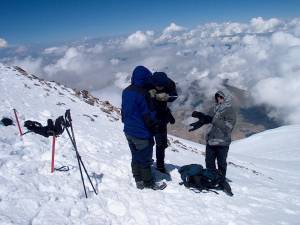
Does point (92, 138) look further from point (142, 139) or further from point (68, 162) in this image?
point (142, 139)

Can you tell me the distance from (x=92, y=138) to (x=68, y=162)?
11.3 feet

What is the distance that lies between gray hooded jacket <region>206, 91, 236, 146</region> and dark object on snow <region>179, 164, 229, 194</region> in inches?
36.2

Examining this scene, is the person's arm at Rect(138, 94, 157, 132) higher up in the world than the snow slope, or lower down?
higher up

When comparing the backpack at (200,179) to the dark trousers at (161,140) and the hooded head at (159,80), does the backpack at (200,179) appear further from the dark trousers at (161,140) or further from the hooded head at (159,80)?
the hooded head at (159,80)

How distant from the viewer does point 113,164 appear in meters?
10.5

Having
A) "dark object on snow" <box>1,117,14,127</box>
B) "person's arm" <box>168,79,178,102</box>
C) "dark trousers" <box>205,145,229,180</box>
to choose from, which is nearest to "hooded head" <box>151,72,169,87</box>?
"person's arm" <box>168,79,178,102</box>

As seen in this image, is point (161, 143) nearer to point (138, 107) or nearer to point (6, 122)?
point (138, 107)

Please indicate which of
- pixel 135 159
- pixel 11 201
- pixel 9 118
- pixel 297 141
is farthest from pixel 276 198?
pixel 297 141

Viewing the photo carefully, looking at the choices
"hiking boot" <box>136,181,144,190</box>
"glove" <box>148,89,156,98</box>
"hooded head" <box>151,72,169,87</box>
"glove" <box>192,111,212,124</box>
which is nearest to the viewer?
"glove" <box>148,89,156,98</box>

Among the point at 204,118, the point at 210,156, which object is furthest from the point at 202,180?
the point at 204,118

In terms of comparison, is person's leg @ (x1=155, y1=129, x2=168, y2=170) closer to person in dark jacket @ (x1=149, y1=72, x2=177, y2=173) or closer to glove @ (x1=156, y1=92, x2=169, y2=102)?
person in dark jacket @ (x1=149, y1=72, x2=177, y2=173)

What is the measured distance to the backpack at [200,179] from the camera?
9.73 meters

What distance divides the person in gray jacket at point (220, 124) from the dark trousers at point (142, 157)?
176cm

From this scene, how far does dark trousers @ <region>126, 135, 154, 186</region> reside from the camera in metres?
8.82
